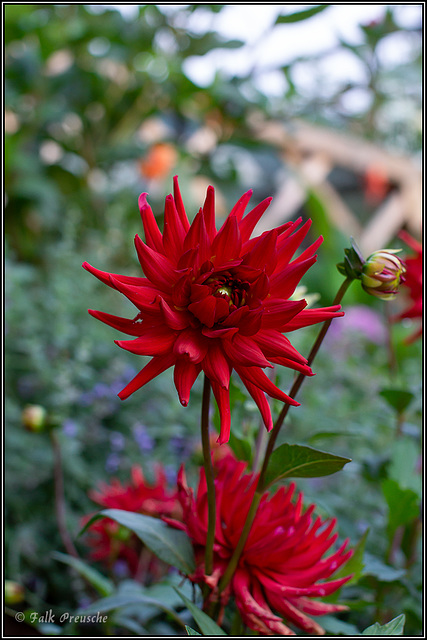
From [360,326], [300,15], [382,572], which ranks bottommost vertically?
[360,326]

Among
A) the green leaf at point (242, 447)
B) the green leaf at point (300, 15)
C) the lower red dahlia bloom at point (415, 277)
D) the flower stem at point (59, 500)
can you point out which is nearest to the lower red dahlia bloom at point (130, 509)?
the flower stem at point (59, 500)

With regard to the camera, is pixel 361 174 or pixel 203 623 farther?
pixel 361 174

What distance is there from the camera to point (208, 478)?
33 cm

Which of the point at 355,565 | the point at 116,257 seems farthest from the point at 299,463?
the point at 116,257

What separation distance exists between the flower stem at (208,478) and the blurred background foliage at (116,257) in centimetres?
19

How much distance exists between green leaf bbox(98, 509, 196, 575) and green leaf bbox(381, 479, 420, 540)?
21 cm

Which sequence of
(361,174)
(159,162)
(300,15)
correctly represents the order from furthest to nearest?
(361,174) < (159,162) < (300,15)

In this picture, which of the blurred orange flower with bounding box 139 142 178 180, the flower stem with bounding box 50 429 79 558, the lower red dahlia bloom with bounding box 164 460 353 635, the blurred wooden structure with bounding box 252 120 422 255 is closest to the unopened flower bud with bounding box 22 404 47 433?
the flower stem with bounding box 50 429 79 558

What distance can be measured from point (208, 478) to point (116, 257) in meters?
1.33

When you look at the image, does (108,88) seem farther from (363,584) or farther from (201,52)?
(363,584)

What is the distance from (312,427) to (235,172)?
1002 mm

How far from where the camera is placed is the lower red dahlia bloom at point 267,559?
34cm

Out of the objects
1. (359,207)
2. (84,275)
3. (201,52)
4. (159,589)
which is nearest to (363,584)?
(159,589)

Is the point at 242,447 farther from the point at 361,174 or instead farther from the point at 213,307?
the point at 361,174
